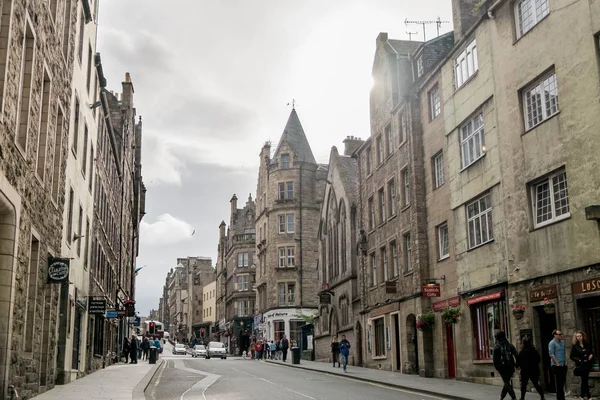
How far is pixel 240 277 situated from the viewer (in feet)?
262

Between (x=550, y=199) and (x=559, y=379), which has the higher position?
(x=550, y=199)

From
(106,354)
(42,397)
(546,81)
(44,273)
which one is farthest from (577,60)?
(106,354)

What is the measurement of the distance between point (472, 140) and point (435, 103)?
4.43 meters

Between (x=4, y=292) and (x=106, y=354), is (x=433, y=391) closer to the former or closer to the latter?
(x=4, y=292)

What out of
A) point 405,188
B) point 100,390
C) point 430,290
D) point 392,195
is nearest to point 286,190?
point 392,195

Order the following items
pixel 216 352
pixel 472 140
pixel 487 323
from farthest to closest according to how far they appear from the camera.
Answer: pixel 216 352 → pixel 472 140 → pixel 487 323

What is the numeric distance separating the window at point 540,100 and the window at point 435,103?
23.6 feet

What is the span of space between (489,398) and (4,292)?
11.3 meters

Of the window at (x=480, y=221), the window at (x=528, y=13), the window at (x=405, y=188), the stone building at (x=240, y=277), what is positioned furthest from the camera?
the stone building at (x=240, y=277)

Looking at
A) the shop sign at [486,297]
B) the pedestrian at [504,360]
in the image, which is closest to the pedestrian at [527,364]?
the pedestrian at [504,360]

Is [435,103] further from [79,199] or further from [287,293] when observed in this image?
[287,293]

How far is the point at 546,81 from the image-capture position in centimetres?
1905

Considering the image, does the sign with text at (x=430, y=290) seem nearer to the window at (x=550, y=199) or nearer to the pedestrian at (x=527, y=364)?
the window at (x=550, y=199)

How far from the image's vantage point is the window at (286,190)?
216ft
